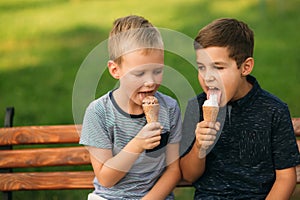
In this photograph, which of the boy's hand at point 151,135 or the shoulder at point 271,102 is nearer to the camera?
the boy's hand at point 151,135

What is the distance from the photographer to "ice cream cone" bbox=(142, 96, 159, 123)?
2.80 meters

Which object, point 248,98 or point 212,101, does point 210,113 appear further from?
point 248,98

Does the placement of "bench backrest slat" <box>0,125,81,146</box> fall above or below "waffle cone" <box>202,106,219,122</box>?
below

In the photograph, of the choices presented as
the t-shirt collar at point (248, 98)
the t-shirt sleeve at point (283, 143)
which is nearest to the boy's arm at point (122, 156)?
the t-shirt collar at point (248, 98)

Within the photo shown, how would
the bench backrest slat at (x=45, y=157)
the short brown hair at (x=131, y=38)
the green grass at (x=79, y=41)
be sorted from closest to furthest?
the short brown hair at (x=131, y=38), the bench backrest slat at (x=45, y=157), the green grass at (x=79, y=41)

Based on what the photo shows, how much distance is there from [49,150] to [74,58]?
3903 millimetres

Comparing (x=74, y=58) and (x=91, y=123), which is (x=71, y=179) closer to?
(x=91, y=123)

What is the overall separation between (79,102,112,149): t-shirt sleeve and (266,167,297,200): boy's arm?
74 centimetres

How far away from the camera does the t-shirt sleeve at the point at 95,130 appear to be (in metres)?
3.00

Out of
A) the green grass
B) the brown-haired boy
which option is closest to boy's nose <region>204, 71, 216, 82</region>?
the brown-haired boy

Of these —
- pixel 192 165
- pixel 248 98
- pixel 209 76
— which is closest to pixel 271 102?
pixel 248 98

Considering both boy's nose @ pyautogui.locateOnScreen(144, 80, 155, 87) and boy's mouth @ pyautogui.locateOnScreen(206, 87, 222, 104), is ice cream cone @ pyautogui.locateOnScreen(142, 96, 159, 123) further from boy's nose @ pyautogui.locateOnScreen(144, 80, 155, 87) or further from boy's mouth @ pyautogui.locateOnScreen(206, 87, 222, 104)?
boy's mouth @ pyautogui.locateOnScreen(206, 87, 222, 104)

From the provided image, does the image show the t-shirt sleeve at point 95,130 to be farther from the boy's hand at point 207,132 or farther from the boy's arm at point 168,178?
the boy's hand at point 207,132

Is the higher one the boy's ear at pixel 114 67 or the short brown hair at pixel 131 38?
the short brown hair at pixel 131 38
